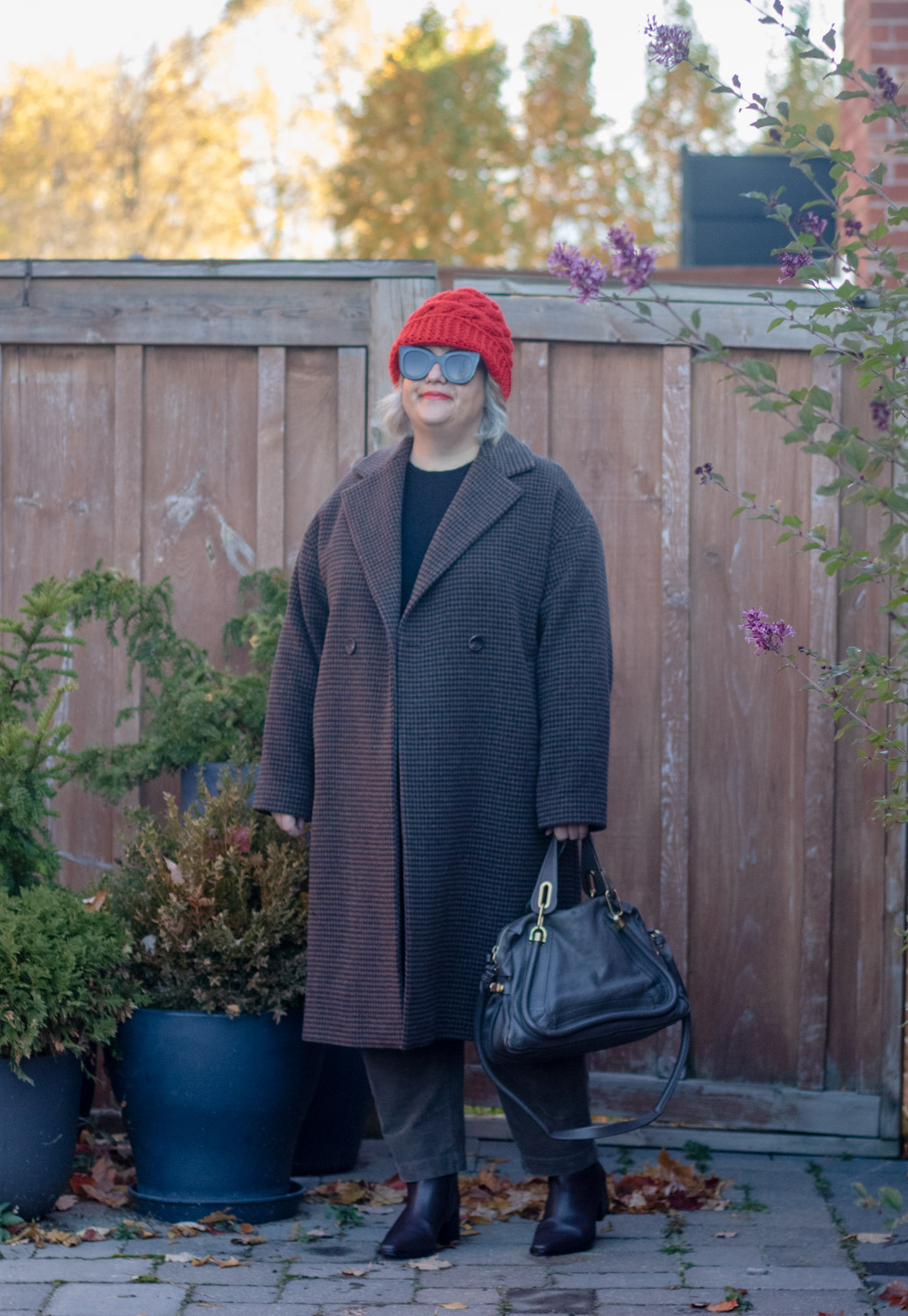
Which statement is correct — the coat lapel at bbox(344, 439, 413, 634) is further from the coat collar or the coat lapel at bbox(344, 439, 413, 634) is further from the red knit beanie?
the red knit beanie

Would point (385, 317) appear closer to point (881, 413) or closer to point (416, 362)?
point (416, 362)

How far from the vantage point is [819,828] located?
155 inches

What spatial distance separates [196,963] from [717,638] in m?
1.70

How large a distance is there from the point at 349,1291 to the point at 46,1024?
0.88 m

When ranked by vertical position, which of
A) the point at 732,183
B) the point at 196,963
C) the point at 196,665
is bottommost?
the point at 196,963

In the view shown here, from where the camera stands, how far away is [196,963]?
3.23 m

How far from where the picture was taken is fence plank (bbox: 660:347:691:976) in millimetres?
3943

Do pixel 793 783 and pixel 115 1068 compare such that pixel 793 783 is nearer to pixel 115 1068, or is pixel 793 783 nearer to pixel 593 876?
pixel 593 876

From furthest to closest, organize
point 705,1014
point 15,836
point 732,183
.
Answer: point 732,183, point 705,1014, point 15,836

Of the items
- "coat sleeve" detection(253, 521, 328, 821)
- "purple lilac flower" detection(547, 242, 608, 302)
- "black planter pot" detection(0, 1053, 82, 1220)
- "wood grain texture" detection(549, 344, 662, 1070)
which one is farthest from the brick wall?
"black planter pot" detection(0, 1053, 82, 1220)

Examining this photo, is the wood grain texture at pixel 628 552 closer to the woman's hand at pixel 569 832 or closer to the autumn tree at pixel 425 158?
the woman's hand at pixel 569 832

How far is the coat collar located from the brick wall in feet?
5.53

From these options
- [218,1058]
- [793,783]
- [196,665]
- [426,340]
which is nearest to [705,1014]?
[793,783]

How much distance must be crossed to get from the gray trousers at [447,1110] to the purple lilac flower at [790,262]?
1.70 m
